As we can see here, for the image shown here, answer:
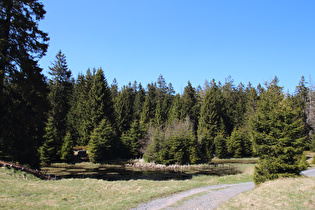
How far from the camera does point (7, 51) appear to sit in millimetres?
15586

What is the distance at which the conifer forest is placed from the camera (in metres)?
12.9

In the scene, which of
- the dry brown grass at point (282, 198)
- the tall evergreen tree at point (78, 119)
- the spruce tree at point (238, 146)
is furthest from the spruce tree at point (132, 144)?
the dry brown grass at point (282, 198)

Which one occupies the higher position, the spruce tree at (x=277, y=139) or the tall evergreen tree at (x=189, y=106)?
the tall evergreen tree at (x=189, y=106)

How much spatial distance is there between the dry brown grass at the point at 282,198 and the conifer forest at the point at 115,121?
2072mm

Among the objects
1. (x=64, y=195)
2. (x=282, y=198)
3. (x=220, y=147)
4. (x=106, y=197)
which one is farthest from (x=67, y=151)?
(x=282, y=198)

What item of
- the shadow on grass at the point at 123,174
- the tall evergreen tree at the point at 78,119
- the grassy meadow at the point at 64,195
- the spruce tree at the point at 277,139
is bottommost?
the shadow on grass at the point at 123,174

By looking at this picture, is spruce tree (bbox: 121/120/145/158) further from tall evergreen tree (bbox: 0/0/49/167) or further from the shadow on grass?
tall evergreen tree (bbox: 0/0/49/167)

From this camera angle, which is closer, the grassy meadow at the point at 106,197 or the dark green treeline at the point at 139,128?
Result: the grassy meadow at the point at 106,197

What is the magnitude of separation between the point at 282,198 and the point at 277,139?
4741 mm

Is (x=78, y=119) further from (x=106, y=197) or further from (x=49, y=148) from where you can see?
(x=106, y=197)

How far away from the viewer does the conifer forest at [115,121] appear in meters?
12.9

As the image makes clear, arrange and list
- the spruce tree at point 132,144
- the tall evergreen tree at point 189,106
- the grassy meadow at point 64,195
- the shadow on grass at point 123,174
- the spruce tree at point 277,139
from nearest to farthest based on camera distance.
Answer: the grassy meadow at point 64,195 < the spruce tree at point 277,139 < the shadow on grass at point 123,174 < the spruce tree at point 132,144 < the tall evergreen tree at point 189,106

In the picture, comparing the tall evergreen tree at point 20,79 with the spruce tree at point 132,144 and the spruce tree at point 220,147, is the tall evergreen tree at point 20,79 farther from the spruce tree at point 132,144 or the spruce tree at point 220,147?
the spruce tree at point 220,147

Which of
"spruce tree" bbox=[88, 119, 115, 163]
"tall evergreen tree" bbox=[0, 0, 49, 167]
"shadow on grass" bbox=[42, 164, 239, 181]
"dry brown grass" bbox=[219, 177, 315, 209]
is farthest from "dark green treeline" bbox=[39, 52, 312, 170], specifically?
"dry brown grass" bbox=[219, 177, 315, 209]
